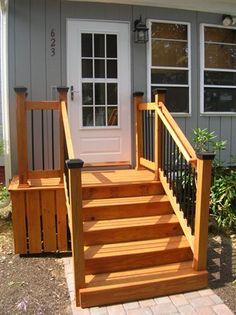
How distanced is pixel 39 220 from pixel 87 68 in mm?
2193

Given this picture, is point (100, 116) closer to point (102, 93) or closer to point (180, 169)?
point (102, 93)

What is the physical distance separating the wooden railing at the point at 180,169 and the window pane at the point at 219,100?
1214 millimetres

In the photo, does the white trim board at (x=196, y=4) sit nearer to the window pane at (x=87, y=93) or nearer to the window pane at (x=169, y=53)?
the window pane at (x=169, y=53)

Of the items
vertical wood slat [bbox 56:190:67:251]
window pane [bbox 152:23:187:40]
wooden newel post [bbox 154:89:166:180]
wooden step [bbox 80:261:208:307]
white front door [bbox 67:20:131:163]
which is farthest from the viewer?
window pane [bbox 152:23:187:40]

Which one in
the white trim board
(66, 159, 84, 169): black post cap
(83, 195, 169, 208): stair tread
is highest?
the white trim board

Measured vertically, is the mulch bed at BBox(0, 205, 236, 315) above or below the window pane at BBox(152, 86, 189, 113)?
below

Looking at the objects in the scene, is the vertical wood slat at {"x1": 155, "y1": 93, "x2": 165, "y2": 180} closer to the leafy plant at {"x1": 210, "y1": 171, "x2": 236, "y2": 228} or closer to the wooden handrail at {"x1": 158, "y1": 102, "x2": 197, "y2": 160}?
the wooden handrail at {"x1": 158, "y1": 102, "x2": 197, "y2": 160}

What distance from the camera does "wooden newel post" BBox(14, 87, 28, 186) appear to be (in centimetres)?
393

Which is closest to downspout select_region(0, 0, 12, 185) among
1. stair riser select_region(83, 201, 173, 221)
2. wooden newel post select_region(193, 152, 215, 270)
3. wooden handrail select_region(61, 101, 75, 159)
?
wooden handrail select_region(61, 101, 75, 159)

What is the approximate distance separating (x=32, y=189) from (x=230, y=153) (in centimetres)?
324

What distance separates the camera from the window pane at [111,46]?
4.97 m

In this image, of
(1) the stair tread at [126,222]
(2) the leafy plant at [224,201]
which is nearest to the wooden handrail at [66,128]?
(1) the stair tread at [126,222]

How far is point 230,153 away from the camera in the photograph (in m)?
5.65

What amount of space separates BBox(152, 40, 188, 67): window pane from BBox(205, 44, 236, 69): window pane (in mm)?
375
